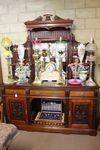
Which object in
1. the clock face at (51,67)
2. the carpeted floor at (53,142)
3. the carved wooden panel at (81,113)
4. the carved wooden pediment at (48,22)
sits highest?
the carved wooden pediment at (48,22)

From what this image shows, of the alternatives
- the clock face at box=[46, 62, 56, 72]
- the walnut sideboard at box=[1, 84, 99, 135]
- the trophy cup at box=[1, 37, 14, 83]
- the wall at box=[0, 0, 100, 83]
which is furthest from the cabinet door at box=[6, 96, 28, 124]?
the wall at box=[0, 0, 100, 83]

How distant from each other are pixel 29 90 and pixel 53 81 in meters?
0.47

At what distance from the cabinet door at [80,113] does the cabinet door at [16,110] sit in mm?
736

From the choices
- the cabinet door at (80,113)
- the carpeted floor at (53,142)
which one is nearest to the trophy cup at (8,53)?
the carpeted floor at (53,142)

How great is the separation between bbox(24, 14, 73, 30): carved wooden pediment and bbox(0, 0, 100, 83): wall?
11 centimetres

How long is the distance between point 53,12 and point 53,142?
202cm

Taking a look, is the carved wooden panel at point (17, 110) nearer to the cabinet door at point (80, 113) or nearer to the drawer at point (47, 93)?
the drawer at point (47, 93)

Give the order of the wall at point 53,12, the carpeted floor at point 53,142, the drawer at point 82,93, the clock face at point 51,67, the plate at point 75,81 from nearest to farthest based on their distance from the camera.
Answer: the carpeted floor at point 53,142 < the drawer at point 82,93 < the plate at point 75,81 < the wall at point 53,12 < the clock face at point 51,67

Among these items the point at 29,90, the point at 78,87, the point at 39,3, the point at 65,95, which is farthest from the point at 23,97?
the point at 39,3

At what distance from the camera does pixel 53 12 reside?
126 inches

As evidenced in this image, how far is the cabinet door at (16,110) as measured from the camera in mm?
3129

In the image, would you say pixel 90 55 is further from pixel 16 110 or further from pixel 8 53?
pixel 16 110

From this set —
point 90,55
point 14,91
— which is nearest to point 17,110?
point 14,91

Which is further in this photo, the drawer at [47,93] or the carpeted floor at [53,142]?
the drawer at [47,93]
